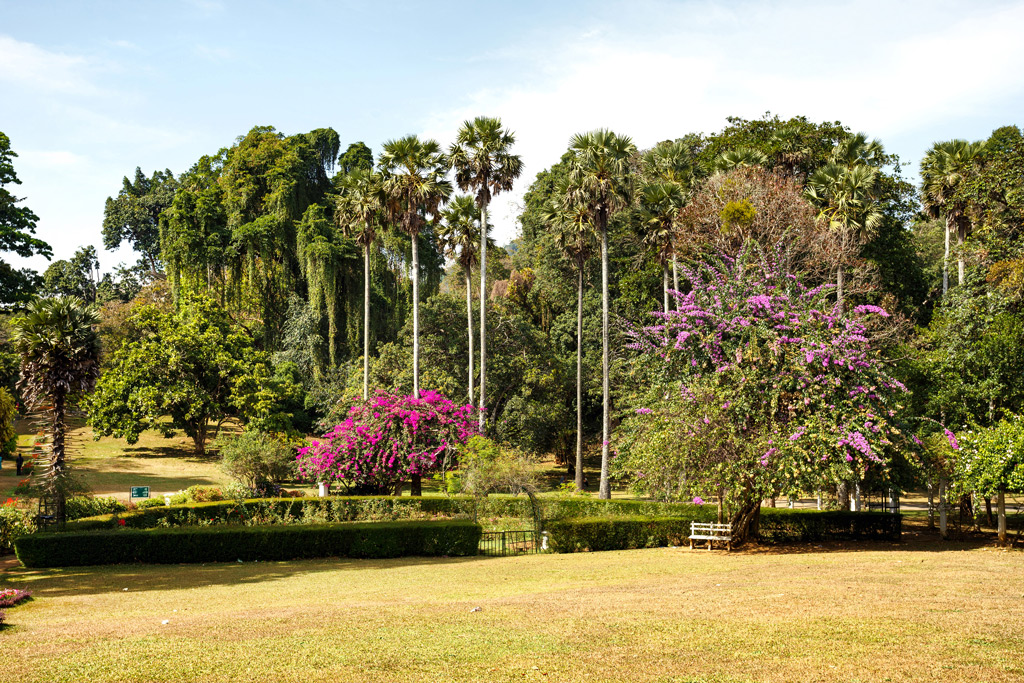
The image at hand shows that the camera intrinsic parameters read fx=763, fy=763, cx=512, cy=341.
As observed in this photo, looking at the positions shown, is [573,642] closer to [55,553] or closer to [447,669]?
[447,669]

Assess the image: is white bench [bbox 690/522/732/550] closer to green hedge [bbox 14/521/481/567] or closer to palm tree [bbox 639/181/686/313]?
green hedge [bbox 14/521/481/567]

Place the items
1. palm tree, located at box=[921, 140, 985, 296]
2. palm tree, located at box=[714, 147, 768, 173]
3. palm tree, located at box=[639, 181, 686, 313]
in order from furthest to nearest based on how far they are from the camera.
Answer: palm tree, located at box=[714, 147, 768, 173] < palm tree, located at box=[921, 140, 985, 296] < palm tree, located at box=[639, 181, 686, 313]

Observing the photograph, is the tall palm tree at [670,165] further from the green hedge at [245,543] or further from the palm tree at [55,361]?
the palm tree at [55,361]

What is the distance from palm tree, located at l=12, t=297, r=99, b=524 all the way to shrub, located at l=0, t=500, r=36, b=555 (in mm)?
935

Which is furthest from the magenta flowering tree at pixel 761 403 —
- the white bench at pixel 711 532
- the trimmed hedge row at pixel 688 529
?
the trimmed hedge row at pixel 688 529

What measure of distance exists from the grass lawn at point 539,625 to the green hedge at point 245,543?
1.60 metres

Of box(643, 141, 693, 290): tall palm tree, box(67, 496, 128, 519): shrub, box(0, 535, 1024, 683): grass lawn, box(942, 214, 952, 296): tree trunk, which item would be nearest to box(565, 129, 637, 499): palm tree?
box(643, 141, 693, 290): tall palm tree

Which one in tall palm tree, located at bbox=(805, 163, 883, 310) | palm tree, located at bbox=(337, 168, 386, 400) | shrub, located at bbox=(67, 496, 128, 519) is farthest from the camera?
palm tree, located at bbox=(337, 168, 386, 400)

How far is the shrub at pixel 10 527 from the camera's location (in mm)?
22766

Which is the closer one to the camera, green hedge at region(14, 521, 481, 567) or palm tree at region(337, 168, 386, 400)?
green hedge at region(14, 521, 481, 567)

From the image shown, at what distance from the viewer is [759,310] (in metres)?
24.4

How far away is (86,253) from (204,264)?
4364cm

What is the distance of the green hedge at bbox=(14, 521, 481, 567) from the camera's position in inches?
834

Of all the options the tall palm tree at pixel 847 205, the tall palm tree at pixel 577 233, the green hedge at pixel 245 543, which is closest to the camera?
the green hedge at pixel 245 543
